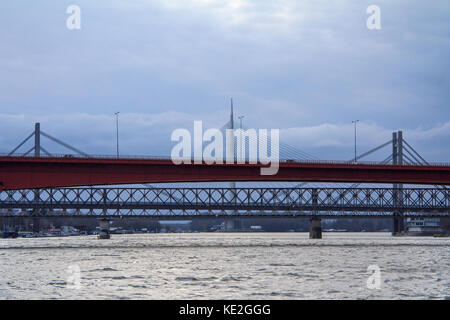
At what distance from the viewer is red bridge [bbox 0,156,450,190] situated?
3688 inches

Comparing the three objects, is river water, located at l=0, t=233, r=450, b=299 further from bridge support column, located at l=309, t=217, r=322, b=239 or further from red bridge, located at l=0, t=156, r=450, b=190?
bridge support column, located at l=309, t=217, r=322, b=239

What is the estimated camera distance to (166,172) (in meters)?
97.4

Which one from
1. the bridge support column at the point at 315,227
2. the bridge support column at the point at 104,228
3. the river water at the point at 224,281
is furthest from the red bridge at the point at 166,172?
the bridge support column at the point at 104,228

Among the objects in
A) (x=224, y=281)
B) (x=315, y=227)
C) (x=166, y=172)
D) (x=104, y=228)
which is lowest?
(x=315, y=227)

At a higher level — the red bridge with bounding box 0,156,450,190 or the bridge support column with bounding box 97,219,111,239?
the red bridge with bounding box 0,156,450,190

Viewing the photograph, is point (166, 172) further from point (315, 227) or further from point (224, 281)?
point (315, 227)

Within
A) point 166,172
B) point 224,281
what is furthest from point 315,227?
point 224,281

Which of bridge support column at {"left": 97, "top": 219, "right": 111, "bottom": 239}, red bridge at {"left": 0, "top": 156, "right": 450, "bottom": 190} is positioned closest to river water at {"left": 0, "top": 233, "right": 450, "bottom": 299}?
red bridge at {"left": 0, "top": 156, "right": 450, "bottom": 190}

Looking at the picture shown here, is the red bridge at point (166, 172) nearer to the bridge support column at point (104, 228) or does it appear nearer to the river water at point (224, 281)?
the river water at point (224, 281)

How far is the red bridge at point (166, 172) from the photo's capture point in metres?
93.7
